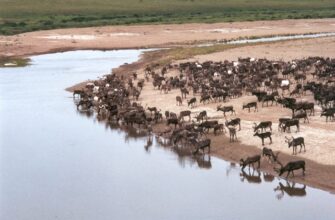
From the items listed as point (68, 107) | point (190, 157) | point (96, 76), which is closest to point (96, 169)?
point (190, 157)

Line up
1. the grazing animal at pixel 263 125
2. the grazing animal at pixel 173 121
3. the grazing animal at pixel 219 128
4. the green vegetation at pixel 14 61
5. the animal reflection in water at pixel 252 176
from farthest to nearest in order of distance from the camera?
the green vegetation at pixel 14 61 < the grazing animal at pixel 173 121 < the grazing animal at pixel 219 128 < the grazing animal at pixel 263 125 < the animal reflection in water at pixel 252 176

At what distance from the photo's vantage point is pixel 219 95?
106ft

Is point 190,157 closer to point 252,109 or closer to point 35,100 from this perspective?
point 252,109

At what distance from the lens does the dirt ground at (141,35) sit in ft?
225

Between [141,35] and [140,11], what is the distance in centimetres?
3345

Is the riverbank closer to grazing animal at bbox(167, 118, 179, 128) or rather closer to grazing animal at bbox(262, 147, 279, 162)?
grazing animal at bbox(262, 147, 279, 162)

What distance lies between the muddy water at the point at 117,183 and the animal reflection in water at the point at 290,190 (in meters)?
0.03

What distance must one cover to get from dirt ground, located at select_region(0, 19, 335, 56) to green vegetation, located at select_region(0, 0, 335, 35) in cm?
671

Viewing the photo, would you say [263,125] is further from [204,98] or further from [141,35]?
[141,35]

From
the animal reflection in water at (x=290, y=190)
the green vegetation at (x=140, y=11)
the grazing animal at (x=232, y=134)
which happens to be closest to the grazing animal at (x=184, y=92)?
the grazing animal at (x=232, y=134)

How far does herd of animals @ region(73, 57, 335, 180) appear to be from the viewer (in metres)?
25.4

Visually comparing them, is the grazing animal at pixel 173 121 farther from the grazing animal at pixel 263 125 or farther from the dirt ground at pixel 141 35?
the dirt ground at pixel 141 35

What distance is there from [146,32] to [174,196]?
209ft

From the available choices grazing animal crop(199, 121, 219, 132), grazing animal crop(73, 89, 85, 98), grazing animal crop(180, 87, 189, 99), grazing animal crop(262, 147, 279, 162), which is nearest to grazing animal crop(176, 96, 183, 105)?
grazing animal crop(180, 87, 189, 99)
